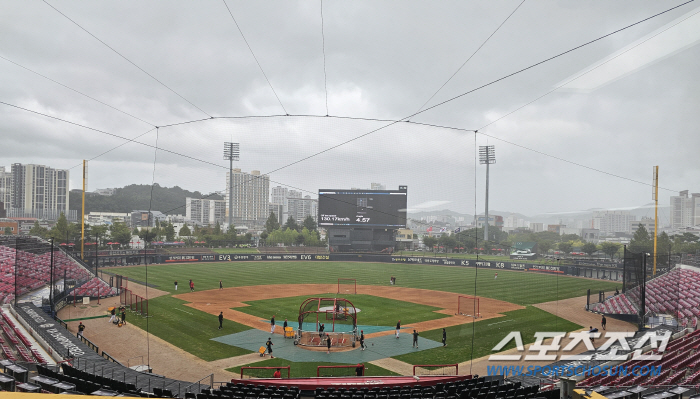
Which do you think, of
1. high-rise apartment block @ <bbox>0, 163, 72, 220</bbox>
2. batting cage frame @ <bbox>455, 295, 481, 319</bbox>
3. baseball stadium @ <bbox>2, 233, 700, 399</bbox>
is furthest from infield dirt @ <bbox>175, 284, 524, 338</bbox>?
high-rise apartment block @ <bbox>0, 163, 72, 220</bbox>

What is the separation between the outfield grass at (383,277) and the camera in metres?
37.3

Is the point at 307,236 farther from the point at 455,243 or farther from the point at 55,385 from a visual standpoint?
the point at 55,385

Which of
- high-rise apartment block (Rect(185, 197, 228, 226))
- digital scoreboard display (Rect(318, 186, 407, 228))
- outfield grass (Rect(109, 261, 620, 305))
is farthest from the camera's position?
digital scoreboard display (Rect(318, 186, 407, 228))

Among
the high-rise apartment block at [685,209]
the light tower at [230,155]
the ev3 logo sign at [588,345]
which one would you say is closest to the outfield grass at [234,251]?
the light tower at [230,155]

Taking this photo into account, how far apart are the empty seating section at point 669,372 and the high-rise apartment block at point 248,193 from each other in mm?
21063

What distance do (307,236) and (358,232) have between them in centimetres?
1998

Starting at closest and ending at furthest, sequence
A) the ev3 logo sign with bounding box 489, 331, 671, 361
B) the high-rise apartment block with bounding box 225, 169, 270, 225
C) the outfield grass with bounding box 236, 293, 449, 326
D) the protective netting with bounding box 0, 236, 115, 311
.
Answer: the ev3 logo sign with bounding box 489, 331, 671, 361
the protective netting with bounding box 0, 236, 115, 311
the high-rise apartment block with bounding box 225, 169, 270, 225
the outfield grass with bounding box 236, 293, 449, 326

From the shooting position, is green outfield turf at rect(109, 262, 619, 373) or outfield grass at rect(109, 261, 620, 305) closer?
green outfield turf at rect(109, 262, 619, 373)

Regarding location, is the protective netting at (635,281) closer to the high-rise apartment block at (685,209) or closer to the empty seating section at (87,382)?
the high-rise apartment block at (685,209)

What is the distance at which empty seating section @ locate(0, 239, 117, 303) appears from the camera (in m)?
23.1

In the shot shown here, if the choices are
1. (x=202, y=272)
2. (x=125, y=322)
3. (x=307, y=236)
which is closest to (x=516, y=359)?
(x=125, y=322)

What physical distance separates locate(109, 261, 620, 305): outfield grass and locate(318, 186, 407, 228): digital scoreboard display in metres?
6.34

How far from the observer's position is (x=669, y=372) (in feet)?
39.5

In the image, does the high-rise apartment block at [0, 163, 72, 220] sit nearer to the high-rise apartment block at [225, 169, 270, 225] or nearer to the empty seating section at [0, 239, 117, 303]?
the empty seating section at [0, 239, 117, 303]
